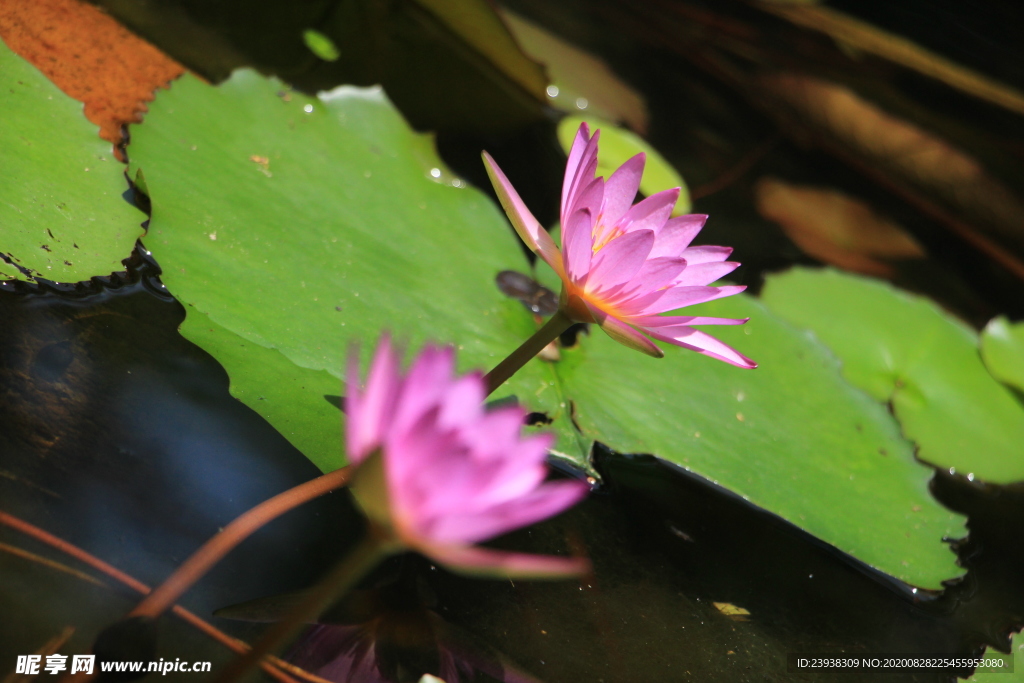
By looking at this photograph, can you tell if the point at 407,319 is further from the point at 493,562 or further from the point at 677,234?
the point at 493,562

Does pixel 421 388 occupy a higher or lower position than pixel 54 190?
higher

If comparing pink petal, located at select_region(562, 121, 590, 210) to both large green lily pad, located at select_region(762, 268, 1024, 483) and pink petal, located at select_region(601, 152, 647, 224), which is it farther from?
large green lily pad, located at select_region(762, 268, 1024, 483)

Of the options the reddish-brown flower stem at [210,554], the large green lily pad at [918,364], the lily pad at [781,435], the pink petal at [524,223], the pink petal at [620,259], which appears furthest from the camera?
the large green lily pad at [918,364]

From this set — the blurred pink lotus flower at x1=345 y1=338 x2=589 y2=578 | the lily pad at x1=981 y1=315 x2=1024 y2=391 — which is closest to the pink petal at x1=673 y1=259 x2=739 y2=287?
the blurred pink lotus flower at x1=345 y1=338 x2=589 y2=578

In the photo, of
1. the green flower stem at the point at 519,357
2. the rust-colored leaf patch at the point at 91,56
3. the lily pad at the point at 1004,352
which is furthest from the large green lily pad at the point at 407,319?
the lily pad at the point at 1004,352

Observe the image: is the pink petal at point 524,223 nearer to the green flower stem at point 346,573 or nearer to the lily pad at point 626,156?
the green flower stem at point 346,573

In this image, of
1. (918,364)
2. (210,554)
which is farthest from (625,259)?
(918,364)
